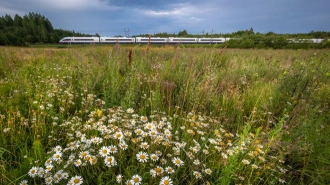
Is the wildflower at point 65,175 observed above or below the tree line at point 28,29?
below

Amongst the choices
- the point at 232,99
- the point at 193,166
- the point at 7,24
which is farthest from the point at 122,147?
the point at 7,24

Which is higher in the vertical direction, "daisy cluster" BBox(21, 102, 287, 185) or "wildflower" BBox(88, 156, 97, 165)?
"wildflower" BBox(88, 156, 97, 165)

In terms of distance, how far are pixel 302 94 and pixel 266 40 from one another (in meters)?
29.0

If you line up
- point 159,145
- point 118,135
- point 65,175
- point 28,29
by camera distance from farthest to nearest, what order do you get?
point 28,29 < point 159,145 < point 118,135 < point 65,175

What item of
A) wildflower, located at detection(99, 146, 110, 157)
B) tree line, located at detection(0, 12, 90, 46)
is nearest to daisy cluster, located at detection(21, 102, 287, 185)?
wildflower, located at detection(99, 146, 110, 157)

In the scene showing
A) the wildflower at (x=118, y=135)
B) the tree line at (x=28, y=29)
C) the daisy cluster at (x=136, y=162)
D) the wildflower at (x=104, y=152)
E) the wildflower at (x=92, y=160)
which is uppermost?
the tree line at (x=28, y=29)

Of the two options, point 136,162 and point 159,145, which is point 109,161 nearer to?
point 136,162

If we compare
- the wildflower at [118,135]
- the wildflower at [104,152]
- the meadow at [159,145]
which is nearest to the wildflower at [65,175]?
the meadow at [159,145]

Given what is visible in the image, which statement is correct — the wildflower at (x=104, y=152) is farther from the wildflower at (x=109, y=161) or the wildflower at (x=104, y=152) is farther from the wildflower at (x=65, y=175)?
the wildflower at (x=65, y=175)

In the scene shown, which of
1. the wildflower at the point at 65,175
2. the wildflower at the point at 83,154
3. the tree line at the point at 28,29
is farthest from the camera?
the tree line at the point at 28,29

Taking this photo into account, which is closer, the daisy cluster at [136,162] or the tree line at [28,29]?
the daisy cluster at [136,162]

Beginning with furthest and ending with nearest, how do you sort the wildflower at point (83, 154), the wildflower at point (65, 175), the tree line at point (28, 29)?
the tree line at point (28, 29), the wildflower at point (83, 154), the wildflower at point (65, 175)

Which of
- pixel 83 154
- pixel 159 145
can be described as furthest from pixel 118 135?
pixel 159 145

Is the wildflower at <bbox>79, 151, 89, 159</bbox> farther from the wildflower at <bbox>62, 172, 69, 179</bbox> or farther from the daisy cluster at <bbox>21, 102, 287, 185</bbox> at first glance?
the wildflower at <bbox>62, 172, 69, 179</bbox>
